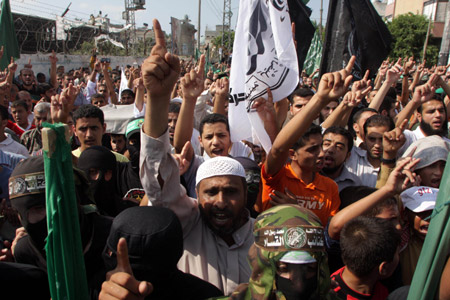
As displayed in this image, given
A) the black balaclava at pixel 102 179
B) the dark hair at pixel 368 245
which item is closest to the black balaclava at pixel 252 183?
the dark hair at pixel 368 245

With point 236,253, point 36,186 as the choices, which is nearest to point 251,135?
point 236,253

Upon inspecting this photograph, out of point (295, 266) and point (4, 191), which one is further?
point (4, 191)

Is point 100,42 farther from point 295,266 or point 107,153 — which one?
point 295,266

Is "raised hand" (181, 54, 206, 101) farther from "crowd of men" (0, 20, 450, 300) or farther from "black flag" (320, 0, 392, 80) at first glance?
"black flag" (320, 0, 392, 80)

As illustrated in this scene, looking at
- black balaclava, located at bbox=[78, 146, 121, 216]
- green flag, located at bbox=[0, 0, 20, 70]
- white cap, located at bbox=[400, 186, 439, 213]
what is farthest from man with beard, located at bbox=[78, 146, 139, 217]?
green flag, located at bbox=[0, 0, 20, 70]

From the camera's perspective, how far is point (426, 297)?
4.24 ft

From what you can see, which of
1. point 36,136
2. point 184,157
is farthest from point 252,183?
point 36,136

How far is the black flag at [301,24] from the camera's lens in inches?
207

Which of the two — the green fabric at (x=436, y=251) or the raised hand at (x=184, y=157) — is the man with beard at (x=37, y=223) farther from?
the green fabric at (x=436, y=251)

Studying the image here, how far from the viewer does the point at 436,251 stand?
128 cm

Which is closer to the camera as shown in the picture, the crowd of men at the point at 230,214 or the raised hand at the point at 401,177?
the crowd of men at the point at 230,214

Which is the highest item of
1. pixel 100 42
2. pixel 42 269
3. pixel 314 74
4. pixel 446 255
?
pixel 100 42

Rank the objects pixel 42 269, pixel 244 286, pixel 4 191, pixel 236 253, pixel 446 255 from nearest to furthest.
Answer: pixel 446 255, pixel 244 286, pixel 42 269, pixel 236 253, pixel 4 191

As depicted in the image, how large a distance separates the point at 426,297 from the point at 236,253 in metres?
0.98
